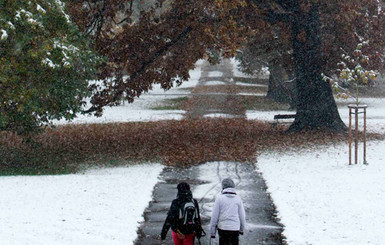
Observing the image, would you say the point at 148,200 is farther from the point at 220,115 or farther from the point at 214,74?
the point at 214,74

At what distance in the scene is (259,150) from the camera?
20.6 meters

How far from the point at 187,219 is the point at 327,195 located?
6406mm

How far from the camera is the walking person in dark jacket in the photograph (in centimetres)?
796

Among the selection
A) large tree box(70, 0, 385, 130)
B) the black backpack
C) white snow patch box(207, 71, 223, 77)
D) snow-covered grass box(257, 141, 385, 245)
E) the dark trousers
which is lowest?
snow-covered grass box(257, 141, 385, 245)

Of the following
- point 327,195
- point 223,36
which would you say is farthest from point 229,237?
point 223,36

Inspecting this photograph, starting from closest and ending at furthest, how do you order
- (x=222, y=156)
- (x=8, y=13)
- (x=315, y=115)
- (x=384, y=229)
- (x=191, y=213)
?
(x=191, y=213)
(x=384, y=229)
(x=8, y=13)
(x=222, y=156)
(x=315, y=115)

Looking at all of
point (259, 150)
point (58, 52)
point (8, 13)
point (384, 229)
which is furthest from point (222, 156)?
point (384, 229)

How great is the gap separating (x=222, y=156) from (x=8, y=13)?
795cm

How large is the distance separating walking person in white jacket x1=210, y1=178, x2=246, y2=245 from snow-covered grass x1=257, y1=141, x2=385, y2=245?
2521mm

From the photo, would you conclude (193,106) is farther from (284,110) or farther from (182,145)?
(182,145)

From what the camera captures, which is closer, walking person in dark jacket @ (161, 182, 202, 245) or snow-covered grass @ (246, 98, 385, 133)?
walking person in dark jacket @ (161, 182, 202, 245)

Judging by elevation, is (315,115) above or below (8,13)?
below

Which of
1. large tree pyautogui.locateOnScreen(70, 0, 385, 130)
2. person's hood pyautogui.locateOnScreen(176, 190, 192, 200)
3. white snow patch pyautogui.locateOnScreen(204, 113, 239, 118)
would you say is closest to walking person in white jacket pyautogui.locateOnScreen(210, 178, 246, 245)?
person's hood pyautogui.locateOnScreen(176, 190, 192, 200)

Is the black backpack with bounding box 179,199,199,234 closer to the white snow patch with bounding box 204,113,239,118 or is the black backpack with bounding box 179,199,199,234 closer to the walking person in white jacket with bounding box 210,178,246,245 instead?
the walking person in white jacket with bounding box 210,178,246,245
